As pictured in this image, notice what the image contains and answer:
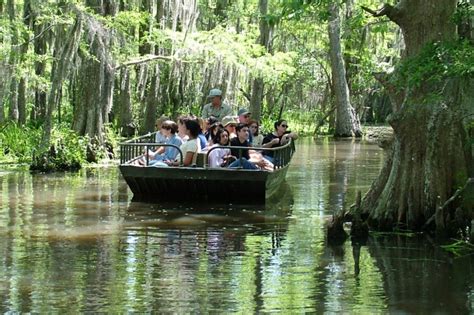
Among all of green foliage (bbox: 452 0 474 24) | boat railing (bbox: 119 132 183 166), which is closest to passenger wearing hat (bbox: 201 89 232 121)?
boat railing (bbox: 119 132 183 166)

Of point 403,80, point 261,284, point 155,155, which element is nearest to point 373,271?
point 261,284

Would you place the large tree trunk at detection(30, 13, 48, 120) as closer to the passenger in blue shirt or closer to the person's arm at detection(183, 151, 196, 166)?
the passenger in blue shirt

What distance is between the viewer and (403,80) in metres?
10.6

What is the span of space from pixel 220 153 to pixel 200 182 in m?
0.68

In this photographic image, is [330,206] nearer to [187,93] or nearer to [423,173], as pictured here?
[423,173]

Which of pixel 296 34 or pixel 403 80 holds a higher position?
pixel 296 34

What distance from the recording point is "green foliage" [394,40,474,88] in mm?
9688

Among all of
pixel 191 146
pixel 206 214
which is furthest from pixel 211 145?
pixel 206 214

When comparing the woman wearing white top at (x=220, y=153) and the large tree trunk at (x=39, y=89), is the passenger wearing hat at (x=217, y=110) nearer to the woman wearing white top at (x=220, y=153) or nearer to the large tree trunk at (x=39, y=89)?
the woman wearing white top at (x=220, y=153)

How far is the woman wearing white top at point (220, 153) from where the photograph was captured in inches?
616

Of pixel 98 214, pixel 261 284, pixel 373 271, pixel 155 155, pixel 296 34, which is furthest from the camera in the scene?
pixel 296 34

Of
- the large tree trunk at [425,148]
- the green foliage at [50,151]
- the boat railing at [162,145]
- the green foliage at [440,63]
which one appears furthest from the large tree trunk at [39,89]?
the green foliage at [440,63]

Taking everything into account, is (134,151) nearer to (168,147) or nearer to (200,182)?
(168,147)

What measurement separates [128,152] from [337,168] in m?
7.54
